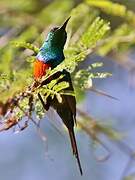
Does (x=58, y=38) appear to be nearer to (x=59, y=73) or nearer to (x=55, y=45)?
(x=55, y=45)

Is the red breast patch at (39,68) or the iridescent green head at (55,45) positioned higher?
the iridescent green head at (55,45)

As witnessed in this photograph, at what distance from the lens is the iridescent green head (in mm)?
1317

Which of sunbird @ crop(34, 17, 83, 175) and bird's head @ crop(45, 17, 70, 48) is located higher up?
bird's head @ crop(45, 17, 70, 48)

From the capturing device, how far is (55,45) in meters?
1.37

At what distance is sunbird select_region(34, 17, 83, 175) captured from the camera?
1.23m

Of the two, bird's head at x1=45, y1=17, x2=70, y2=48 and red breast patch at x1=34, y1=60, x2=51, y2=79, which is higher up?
bird's head at x1=45, y1=17, x2=70, y2=48

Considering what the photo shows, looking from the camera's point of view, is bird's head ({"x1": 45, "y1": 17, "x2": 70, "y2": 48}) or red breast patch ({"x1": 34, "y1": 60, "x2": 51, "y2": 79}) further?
bird's head ({"x1": 45, "y1": 17, "x2": 70, "y2": 48})

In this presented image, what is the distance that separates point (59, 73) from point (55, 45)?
0.63 feet

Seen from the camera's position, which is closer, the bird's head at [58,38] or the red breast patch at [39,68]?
the red breast patch at [39,68]

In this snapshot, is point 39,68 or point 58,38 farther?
point 58,38

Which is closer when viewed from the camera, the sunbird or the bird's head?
the sunbird

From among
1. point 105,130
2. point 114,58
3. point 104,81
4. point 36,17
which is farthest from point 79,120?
point 104,81

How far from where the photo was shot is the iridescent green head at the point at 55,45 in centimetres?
132

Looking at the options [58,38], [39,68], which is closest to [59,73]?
[39,68]
